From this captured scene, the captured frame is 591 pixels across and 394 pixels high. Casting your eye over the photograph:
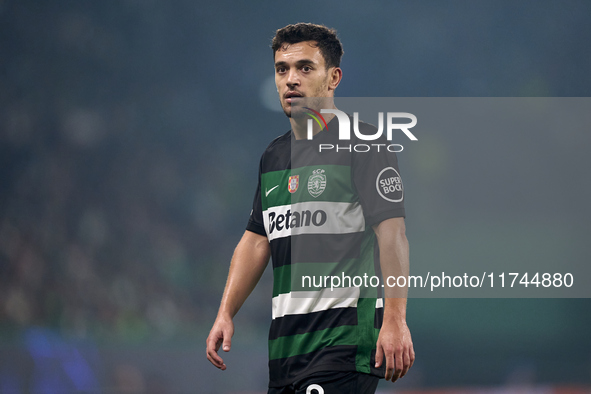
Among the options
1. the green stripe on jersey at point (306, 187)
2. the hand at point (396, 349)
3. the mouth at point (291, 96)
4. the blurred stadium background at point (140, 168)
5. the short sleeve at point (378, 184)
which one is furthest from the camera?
the blurred stadium background at point (140, 168)

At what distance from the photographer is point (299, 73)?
1.82m

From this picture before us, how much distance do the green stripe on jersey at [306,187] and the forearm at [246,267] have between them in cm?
13

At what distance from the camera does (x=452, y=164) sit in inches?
94.8

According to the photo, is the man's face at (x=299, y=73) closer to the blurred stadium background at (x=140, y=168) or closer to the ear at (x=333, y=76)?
the ear at (x=333, y=76)

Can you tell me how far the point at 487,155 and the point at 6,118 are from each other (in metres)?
3.59

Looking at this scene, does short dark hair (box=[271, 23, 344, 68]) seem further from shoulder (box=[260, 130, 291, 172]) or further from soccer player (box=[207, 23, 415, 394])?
shoulder (box=[260, 130, 291, 172])

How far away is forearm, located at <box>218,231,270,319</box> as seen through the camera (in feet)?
6.15

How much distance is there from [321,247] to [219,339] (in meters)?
0.44

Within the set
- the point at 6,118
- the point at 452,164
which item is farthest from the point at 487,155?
the point at 6,118

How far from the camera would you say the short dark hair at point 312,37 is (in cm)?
184

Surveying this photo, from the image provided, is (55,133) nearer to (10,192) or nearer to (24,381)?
(10,192)

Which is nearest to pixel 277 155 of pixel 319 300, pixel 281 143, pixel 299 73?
pixel 281 143

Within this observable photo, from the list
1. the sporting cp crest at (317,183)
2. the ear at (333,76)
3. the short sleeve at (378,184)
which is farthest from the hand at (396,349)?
the ear at (333,76)

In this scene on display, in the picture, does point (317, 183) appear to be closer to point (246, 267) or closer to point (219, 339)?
point (246, 267)
